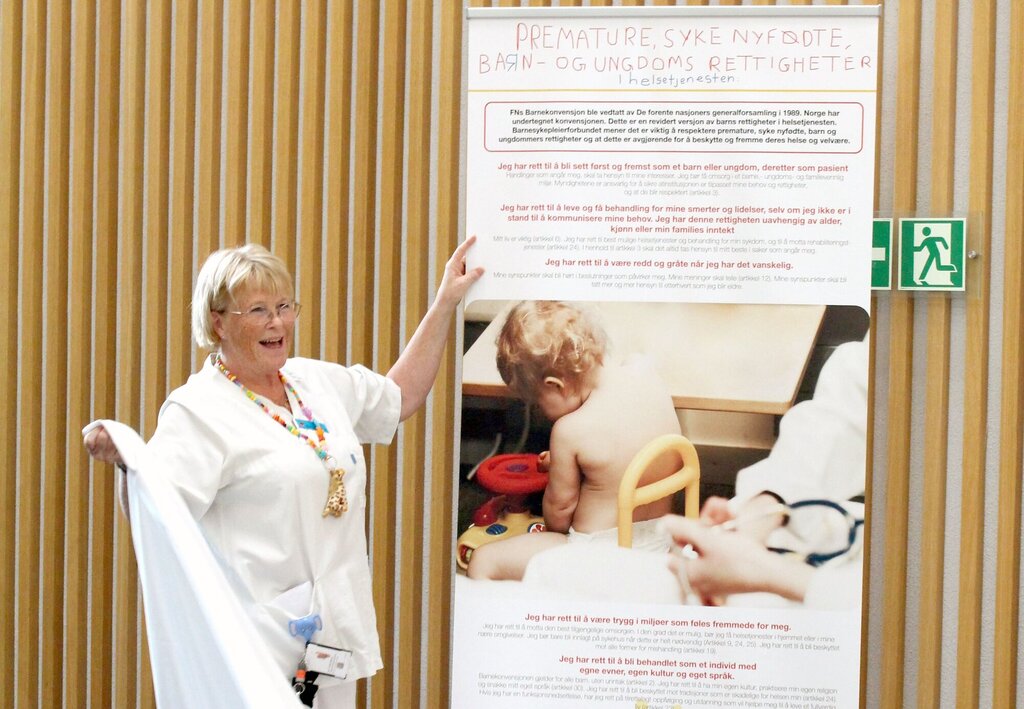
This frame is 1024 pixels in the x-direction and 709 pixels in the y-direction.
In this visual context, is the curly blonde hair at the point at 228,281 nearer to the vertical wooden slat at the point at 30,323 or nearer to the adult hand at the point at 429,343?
the adult hand at the point at 429,343

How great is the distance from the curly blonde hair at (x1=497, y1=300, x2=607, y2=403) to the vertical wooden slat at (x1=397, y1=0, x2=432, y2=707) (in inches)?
19.2

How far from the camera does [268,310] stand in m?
2.54

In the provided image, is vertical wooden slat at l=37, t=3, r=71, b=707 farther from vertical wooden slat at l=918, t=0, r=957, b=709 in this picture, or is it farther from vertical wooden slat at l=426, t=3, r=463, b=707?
vertical wooden slat at l=918, t=0, r=957, b=709

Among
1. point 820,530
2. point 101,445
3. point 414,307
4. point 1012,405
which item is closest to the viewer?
point 101,445

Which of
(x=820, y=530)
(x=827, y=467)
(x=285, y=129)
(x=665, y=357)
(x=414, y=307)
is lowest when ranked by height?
(x=820, y=530)

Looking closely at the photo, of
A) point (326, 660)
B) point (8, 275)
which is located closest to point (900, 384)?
point (326, 660)

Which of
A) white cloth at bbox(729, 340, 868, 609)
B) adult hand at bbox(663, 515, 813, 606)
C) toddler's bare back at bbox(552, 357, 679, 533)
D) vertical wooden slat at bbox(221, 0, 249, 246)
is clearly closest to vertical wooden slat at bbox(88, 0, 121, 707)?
vertical wooden slat at bbox(221, 0, 249, 246)

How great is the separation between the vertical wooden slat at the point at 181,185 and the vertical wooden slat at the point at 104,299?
0.65 feet

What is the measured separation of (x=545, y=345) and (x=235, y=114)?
48.5 inches

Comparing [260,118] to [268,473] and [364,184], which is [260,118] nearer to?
[364,184]

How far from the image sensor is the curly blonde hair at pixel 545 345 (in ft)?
9.47

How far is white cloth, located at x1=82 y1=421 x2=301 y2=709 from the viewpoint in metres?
2.29

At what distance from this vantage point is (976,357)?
310 centimetres

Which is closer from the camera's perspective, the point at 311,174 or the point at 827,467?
the point at 827,467
